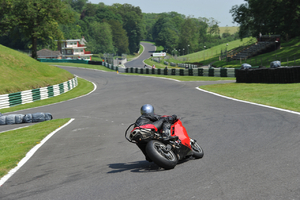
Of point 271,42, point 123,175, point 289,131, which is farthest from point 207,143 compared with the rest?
point 271,42

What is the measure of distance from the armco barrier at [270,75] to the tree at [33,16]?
4510cm

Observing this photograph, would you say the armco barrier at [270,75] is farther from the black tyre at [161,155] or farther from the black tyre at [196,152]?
the black tyre at [161,155]

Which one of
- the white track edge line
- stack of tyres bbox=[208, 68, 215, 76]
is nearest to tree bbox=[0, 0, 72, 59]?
stack of tyres bbox=[208, 68, 215, 76]

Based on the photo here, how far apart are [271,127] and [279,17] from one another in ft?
176

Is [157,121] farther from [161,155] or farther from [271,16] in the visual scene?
[271,16]

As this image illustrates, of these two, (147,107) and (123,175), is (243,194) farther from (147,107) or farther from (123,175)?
(147,107)

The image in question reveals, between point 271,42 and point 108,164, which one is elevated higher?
point 271,42

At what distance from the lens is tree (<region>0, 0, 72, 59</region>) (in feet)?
197

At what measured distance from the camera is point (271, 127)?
10.2 metres

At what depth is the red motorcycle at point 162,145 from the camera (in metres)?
6.41

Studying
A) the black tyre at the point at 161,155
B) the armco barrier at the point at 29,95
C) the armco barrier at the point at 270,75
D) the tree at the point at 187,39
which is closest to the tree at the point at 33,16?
the armco barrier at the point at 29,95

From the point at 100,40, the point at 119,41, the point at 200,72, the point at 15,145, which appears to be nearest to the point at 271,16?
the point at 200,72

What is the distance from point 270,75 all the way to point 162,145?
20878 mm

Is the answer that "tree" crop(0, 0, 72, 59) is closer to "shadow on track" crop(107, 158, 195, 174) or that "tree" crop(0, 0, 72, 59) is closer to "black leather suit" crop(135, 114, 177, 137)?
"shadow on track" crop(107, 158, 195, 174)
